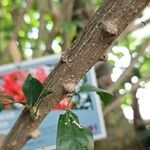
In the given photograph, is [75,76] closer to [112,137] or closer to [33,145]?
[33,145]

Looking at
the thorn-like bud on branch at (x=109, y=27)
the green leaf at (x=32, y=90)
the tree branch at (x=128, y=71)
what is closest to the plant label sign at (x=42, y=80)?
the tree branch at (x=128, y=71)

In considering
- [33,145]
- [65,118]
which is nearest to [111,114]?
[33,145]

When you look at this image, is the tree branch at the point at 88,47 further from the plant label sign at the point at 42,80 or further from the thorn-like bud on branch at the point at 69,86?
the plant label sign at the point at 42,80

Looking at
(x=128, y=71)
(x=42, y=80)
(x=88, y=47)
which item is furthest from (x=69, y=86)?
(x=128, y=71)

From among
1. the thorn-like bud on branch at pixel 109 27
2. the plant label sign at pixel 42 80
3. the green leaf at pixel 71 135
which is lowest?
the green leaf at pixel 71 135

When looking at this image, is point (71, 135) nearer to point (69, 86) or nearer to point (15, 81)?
point (69, 86)

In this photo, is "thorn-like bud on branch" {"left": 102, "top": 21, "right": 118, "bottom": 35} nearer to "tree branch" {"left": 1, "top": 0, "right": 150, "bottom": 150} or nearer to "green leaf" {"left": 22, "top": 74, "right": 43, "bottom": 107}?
"tree branch" {"left": 1, "top": 0, "right": 150, "bottom": 150}
